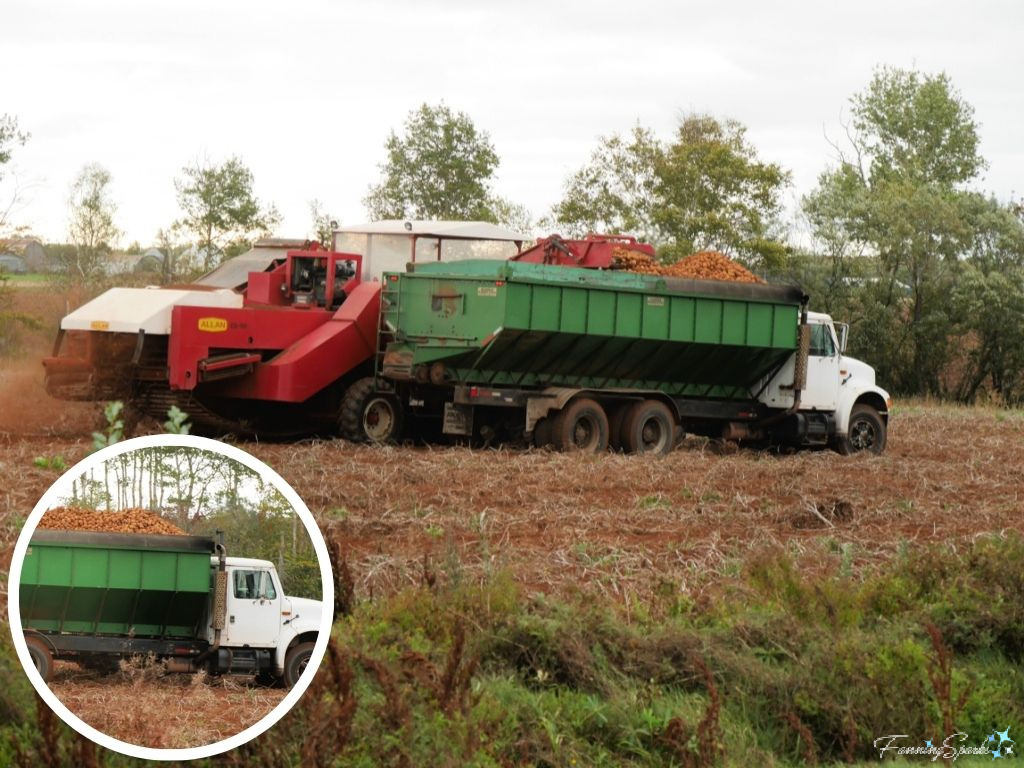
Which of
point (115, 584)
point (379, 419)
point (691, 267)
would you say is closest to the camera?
Answer: point (115, 584)

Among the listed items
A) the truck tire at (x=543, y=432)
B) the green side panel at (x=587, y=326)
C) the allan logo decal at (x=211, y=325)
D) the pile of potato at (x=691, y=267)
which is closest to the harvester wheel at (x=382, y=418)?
the green side panel at (x=587, y=326)

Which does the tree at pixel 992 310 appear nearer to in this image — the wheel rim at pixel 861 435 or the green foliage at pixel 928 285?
the green foliage at pixel 928 285

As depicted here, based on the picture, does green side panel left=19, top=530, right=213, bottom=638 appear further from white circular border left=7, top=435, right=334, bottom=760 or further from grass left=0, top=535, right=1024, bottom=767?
grass left=0, top=535, right=1024, bottom=767

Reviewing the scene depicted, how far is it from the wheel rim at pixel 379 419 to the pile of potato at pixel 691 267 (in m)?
4.04

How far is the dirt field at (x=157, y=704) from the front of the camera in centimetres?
316

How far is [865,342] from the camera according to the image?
46.1 meters

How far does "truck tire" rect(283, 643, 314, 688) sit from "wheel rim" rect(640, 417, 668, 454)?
1814cm

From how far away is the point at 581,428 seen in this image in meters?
20.8

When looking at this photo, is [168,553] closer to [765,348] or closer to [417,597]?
[417,597]

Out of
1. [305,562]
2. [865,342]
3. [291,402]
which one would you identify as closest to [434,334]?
[291,402]

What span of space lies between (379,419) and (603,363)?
3.27 m

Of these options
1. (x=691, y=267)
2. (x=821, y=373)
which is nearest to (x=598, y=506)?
(x=691, y=267)

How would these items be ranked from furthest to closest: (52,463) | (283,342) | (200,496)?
(283,342) < (52,463) < (200,496)

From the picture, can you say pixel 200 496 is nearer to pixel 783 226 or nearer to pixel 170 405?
pixel 170 405
